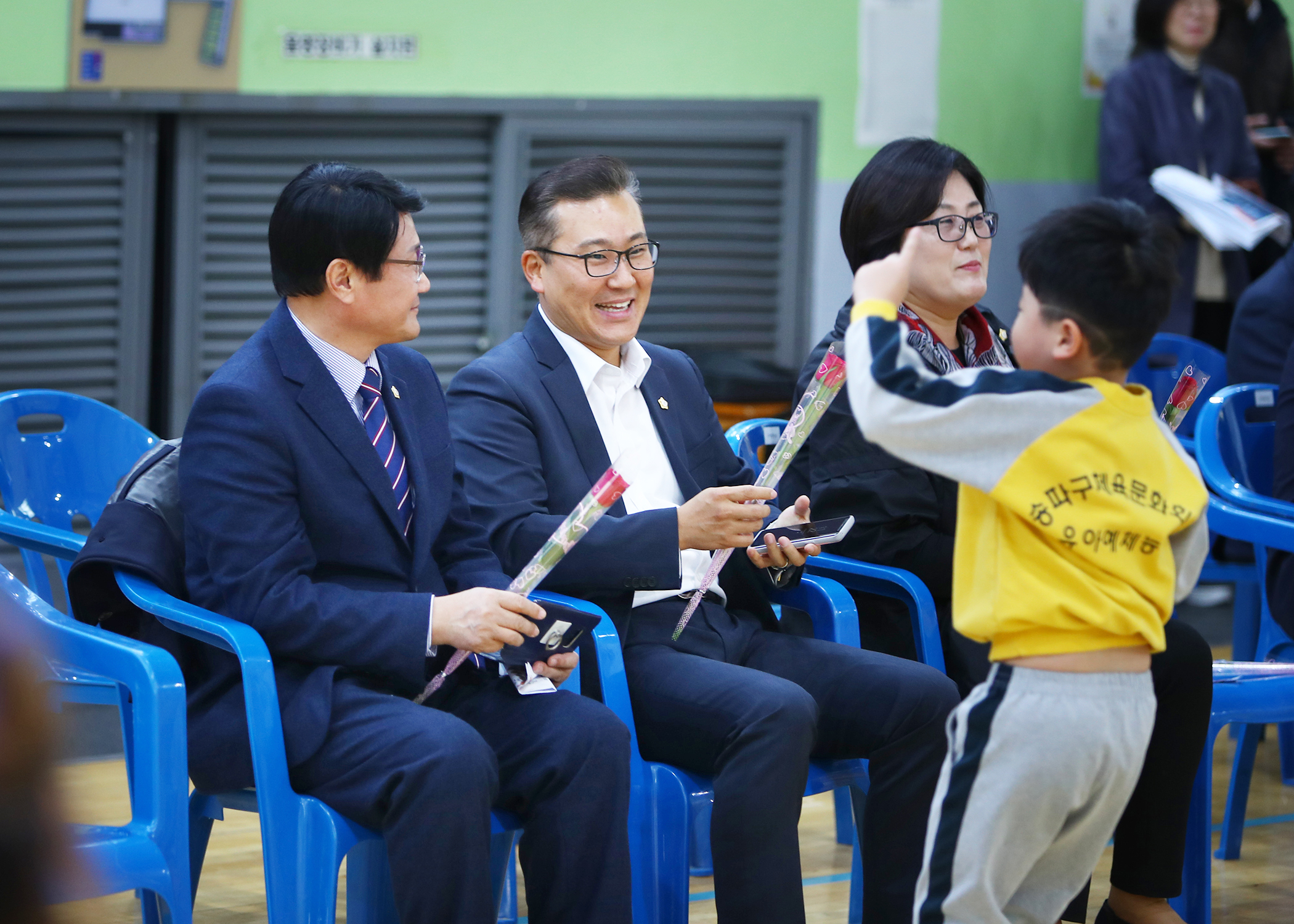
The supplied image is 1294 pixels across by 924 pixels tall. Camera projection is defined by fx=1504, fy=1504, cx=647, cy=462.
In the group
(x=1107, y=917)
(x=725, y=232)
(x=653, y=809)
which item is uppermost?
(x=725, y=232)

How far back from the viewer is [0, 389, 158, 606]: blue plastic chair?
8.91 ft

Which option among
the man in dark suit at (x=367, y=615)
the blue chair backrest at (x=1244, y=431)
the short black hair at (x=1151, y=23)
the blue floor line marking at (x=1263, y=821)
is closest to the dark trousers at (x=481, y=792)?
the man in dark suit at (x=367, y=615)

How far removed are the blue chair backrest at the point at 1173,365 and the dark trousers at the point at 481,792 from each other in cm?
260

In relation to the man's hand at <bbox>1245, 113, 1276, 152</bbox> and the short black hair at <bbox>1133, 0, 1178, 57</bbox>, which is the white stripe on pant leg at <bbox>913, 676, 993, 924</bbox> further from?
the man's hand at <bbox>1245, 113, 1276, 152</bbox>

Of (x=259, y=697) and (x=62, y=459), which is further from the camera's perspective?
(x=62, y=459)

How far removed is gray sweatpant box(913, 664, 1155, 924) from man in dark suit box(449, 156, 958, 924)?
13.4 inches

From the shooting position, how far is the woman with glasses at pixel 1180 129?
524 cm

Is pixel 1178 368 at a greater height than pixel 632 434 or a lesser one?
greater

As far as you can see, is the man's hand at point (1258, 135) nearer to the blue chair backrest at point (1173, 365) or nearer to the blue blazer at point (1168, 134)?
the blue blazer at point (1168, 134)

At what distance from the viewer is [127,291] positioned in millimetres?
4453

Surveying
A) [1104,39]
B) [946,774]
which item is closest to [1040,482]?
[946,774]

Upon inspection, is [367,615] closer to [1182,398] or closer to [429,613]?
[429,613]

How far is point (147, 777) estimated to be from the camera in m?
1.95

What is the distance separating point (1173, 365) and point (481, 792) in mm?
3039
